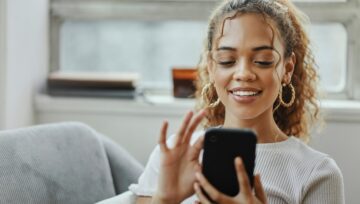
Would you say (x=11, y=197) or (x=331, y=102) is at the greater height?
(x=331, y=102)

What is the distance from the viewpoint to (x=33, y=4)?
2.30 meters

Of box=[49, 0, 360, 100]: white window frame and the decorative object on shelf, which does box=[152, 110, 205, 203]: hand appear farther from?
box=[49, 0, 360, 100]: white window frame

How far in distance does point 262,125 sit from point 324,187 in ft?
0.66

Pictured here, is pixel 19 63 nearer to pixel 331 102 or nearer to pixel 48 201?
pixel 48 201

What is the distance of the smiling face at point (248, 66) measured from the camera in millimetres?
1380

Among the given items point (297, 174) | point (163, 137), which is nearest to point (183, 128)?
point (163, 137)

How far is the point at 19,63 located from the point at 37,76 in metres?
0.16

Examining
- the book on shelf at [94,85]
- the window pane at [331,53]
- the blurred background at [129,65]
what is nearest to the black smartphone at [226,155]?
the blurred background at [129,65]

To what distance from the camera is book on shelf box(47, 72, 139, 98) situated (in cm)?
230

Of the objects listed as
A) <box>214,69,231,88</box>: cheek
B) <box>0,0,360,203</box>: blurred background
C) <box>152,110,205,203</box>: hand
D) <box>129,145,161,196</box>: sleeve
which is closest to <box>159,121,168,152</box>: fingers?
<box>152,110,205,203</box>: hand

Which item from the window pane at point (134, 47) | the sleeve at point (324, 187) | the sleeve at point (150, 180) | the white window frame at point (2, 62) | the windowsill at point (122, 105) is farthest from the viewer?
the window pane at point (134, 47)

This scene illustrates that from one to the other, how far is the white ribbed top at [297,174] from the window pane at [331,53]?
3.05ft

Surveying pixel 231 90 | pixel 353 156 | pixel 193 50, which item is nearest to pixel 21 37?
pixel 193 50

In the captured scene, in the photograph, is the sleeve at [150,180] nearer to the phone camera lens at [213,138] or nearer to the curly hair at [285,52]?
the curly hair at [285,52]
